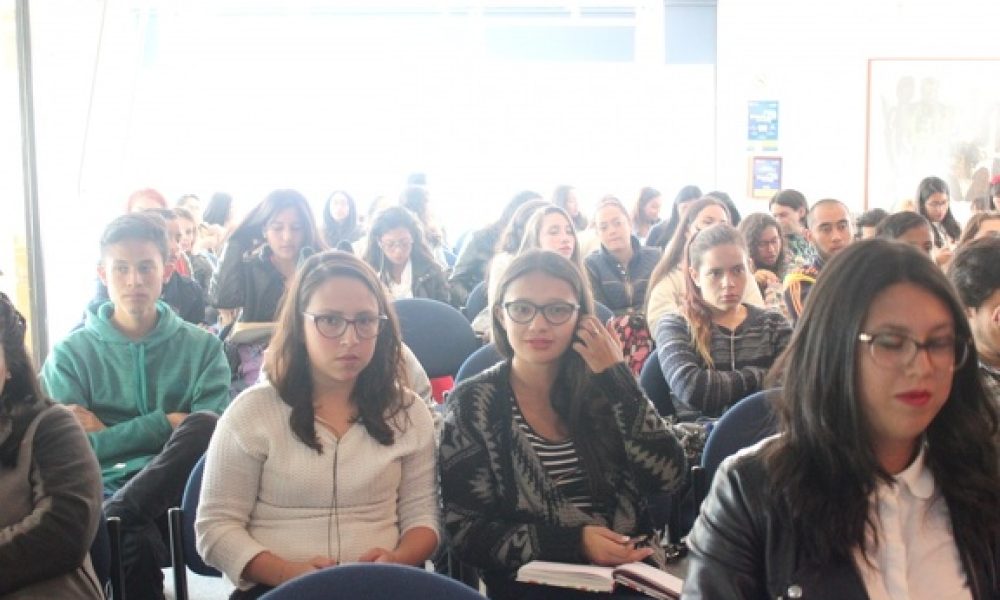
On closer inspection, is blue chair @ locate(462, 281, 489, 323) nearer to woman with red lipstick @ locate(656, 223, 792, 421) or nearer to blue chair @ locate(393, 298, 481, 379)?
blue chair @ locate(393, 298, 481, 379)

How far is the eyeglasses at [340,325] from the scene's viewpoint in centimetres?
252

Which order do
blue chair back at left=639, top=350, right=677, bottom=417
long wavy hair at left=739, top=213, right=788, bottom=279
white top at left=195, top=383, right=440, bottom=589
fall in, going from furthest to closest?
1. long wavy hair at left=739, top=213, right=788, bottom=279
2. blue chair back at left=639, top=350, right=677, bottom=417
3. white top at left=195, top=383, right=440, bottom=589

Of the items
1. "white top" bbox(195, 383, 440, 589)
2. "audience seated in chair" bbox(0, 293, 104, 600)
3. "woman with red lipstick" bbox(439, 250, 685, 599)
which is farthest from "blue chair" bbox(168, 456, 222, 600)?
"woman with red lipstick" bbox(439, 250, 685, 599)

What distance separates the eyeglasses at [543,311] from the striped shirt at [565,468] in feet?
0.86

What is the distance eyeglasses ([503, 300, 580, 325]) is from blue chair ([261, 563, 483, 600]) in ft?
3.47

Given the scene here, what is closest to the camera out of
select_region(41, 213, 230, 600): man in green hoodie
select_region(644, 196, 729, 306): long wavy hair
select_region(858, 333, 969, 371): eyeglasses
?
select_region(858, 333, 969, 371): eyeglasses

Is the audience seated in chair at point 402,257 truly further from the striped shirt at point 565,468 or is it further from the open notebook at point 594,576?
the open notebook at point 594,576

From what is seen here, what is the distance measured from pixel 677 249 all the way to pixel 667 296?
0.49 meters

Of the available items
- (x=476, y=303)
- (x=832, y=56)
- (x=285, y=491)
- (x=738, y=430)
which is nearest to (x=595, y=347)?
(x=738, y=430)

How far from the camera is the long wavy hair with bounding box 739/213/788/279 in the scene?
18.0ft

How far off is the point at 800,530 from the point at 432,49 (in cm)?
1031

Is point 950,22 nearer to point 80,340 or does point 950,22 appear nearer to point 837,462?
point 80,340

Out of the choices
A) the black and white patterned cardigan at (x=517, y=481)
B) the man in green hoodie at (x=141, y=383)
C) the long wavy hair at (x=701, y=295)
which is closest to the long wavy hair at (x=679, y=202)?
the long wavy hair at (x=701, y=295)

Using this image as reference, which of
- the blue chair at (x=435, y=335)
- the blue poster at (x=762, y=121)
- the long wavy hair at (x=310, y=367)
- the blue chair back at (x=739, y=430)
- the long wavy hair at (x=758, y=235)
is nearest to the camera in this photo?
the long wavy hair at (x=310, y=367)
